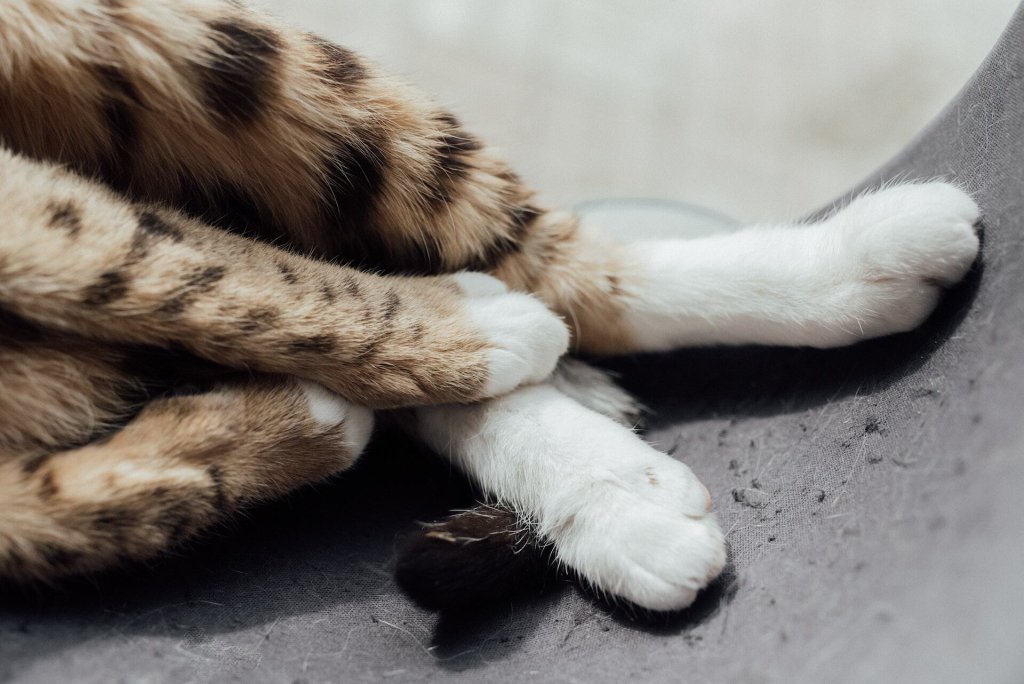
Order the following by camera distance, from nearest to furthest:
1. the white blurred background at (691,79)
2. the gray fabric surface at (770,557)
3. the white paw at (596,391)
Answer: the gray fabric surface at (770,557) → the white paw at (596,391) → the white blurred background at (691,79)

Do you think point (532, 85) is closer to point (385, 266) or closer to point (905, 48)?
point (905, 48)

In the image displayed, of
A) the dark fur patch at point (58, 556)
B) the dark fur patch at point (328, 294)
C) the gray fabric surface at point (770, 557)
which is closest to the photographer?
the gray fabric surface at point (770, 557)

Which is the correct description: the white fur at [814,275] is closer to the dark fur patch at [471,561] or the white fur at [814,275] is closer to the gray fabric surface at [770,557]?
the gray fabric surface at [770,557]

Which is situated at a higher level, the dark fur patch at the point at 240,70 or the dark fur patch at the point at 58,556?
the dark fur patch at the point at 240,70

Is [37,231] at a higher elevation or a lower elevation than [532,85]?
higher

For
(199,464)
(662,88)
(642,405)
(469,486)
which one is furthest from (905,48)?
(199,464)

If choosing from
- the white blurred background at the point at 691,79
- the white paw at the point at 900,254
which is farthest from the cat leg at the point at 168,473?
the white blurred background at the point at 691,79
